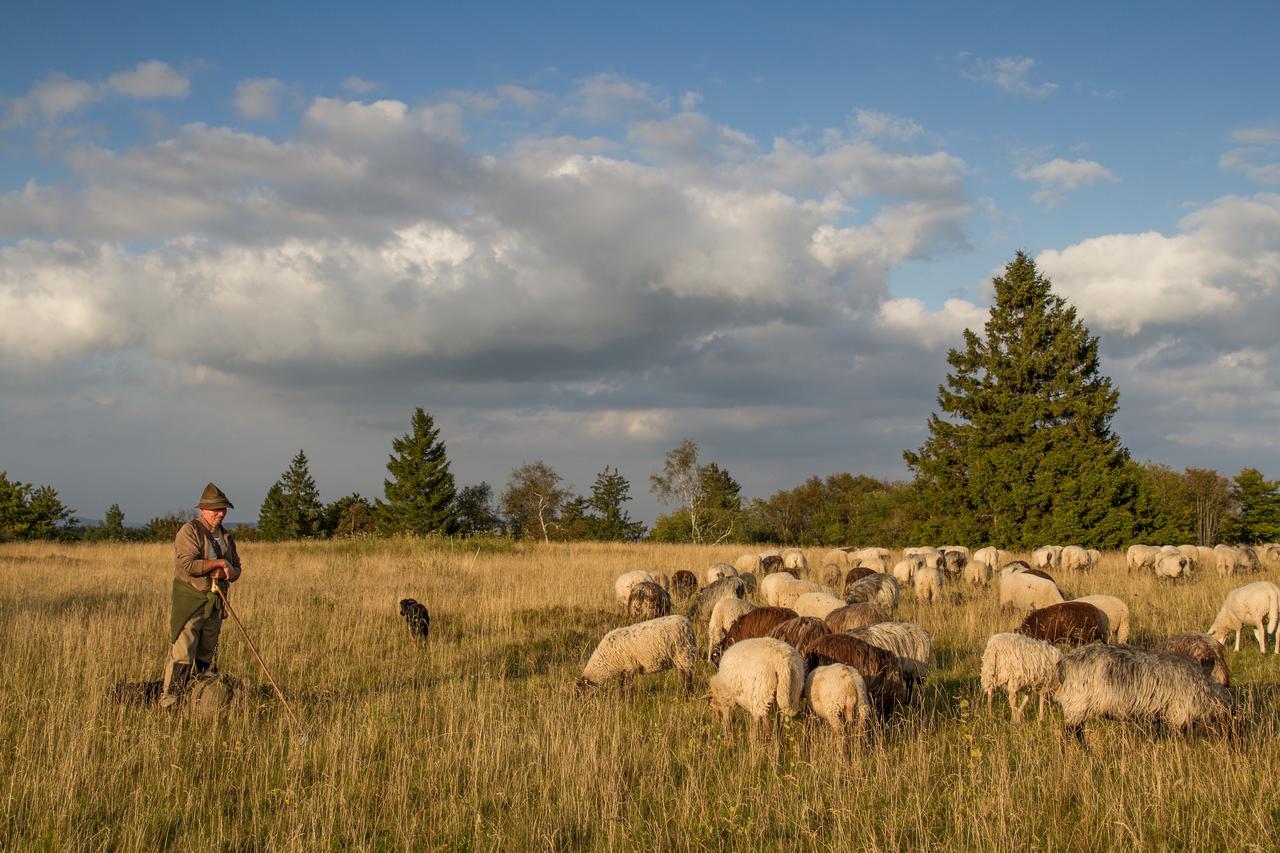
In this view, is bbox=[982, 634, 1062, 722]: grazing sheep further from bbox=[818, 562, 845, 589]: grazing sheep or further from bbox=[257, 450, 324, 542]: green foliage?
bbox=[257, 450, 324, 542]: green foliage

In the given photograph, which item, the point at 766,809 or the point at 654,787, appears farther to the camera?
the point at 654,787

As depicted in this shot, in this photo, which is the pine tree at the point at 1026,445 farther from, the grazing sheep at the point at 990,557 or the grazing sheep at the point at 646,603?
the grazing sheep at the point at 646,603

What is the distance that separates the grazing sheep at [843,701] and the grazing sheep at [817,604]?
4861 mm

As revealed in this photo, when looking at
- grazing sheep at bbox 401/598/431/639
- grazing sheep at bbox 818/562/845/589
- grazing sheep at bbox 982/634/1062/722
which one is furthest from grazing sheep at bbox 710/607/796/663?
grazing sheep at bbox 818/562/845/589

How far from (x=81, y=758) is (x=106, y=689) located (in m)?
2.53

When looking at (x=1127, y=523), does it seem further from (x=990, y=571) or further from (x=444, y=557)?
(x=444, y=557)

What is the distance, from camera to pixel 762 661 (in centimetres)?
733

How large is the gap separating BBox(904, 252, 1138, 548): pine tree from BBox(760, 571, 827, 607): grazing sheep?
85.4 feet

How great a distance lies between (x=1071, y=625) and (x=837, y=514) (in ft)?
160

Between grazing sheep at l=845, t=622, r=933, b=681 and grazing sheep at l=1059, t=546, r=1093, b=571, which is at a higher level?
grazing sheep at l=845, t=622, r=933, b=681

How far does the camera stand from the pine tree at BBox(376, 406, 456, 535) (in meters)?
55.7

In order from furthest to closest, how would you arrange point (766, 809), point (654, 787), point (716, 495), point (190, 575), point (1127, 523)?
point (716, 495) < point (1127, 523) < point (190, 575) < point (654, 787) < point (766, 809)

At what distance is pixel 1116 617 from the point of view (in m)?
11.7

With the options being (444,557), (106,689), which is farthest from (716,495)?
(106,689)
